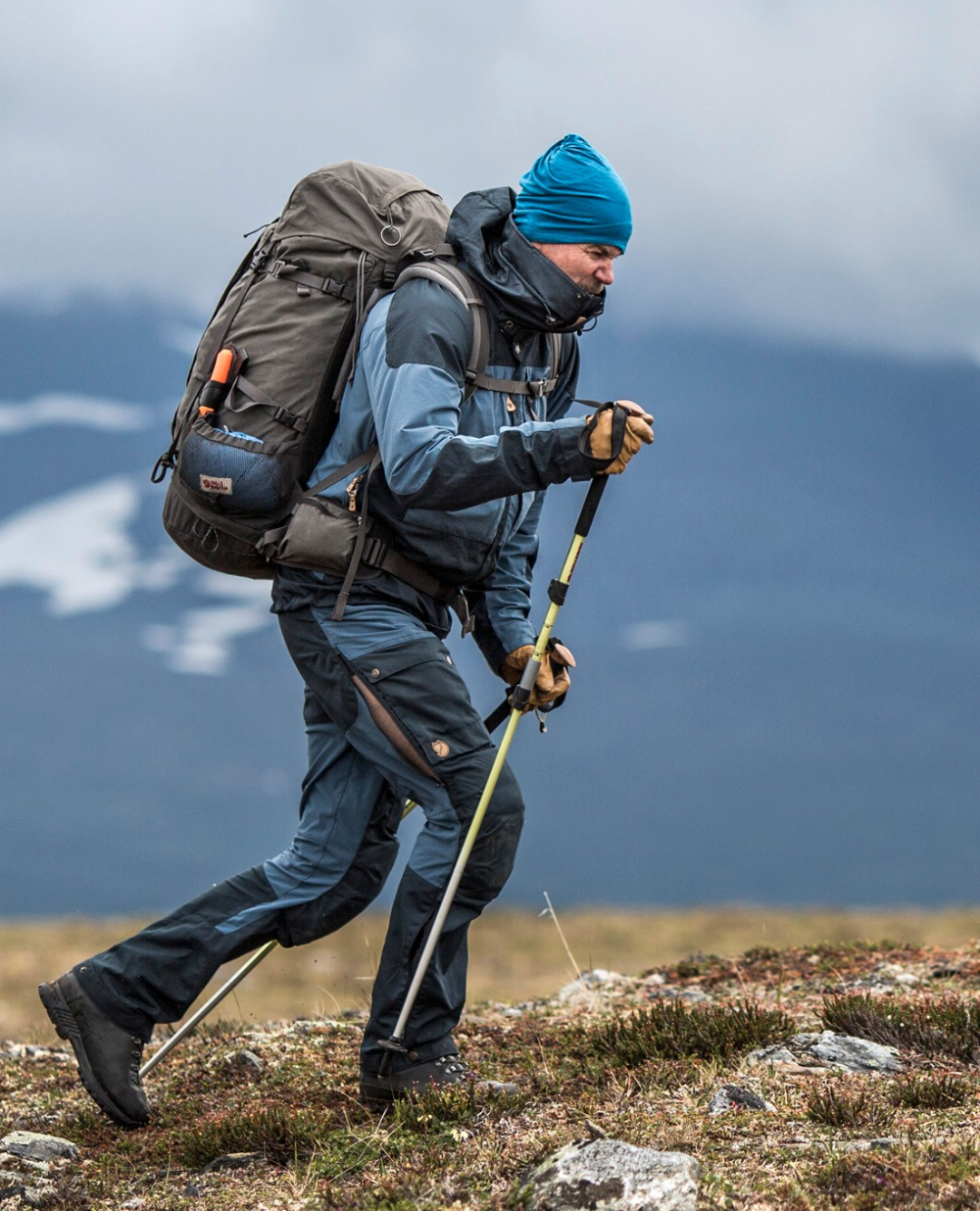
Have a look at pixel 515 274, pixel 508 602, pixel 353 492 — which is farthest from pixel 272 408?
pixel 508 602

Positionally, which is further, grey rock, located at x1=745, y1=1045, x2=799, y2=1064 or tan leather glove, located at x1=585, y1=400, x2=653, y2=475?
grey rock, located at x1=745, y1=1045, x2=799, y2=1064

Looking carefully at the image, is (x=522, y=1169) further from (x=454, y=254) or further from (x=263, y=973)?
(x=263, y=973)

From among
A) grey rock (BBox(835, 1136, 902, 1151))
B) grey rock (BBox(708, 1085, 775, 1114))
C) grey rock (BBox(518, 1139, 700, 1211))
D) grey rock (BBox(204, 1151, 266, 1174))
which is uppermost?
grey rock (BBox(518, 1139, 700, 1211))

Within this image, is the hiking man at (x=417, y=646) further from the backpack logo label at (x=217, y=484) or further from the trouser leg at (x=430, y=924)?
the backpack logo label at (x=217, y=484)

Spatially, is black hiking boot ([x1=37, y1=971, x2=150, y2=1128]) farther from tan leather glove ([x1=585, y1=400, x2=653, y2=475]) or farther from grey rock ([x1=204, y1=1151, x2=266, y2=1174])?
tan leather glove ([x1=585, y1=400, x2=653, y2=475])

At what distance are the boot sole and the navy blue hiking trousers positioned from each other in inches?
5.5

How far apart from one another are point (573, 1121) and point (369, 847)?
5.00 feet

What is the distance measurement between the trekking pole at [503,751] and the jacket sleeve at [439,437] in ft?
1.15

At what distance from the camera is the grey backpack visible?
18.7 ft

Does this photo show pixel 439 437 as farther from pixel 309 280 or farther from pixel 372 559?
pixel 309 280

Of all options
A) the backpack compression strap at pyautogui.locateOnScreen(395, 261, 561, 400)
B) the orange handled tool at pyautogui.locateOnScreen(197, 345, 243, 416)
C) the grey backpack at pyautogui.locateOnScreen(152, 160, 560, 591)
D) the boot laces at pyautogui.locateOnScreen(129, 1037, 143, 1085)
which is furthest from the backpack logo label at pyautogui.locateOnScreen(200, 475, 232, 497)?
the boot laces at pyautogui.locateOnScreen(129, 1037, 143, 1085)

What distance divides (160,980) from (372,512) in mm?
2215

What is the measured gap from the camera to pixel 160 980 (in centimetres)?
616

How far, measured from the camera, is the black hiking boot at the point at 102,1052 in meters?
6.10
